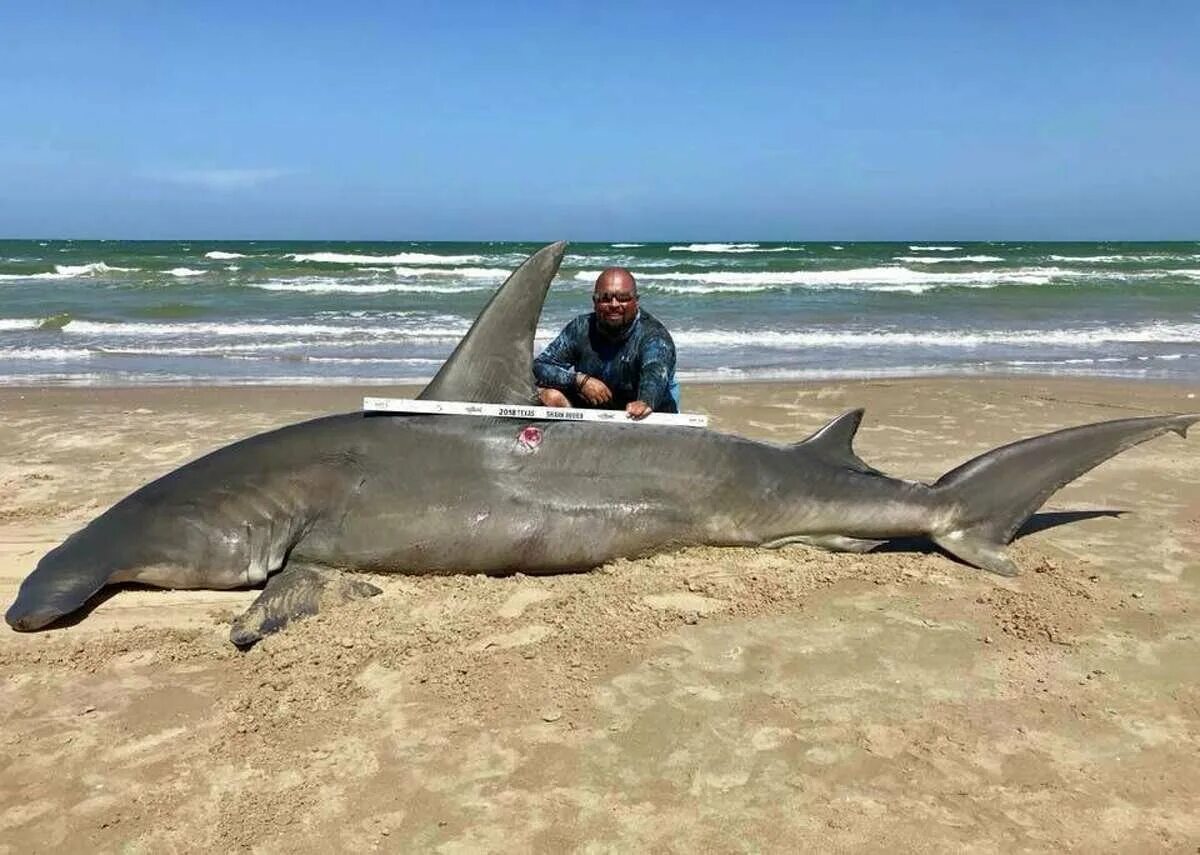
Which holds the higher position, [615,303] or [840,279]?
[840,279]

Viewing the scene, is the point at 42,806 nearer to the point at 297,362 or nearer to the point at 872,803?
the point at 872,803

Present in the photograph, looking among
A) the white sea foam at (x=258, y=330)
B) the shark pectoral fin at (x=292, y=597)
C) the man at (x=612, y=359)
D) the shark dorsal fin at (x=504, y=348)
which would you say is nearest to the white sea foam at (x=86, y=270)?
the white sea foam at (x=258, y=330)

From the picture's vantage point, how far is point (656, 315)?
20297mm

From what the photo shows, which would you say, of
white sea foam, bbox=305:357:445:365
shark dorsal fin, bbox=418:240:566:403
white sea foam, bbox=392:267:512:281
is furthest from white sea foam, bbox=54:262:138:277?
shark dorsal fin, bbox=418:240:566:403

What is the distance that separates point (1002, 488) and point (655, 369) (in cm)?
195

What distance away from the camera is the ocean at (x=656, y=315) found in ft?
41.7

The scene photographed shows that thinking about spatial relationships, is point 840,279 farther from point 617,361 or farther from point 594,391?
point 594,391

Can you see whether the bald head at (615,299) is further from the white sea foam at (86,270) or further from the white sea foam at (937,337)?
the white sea foam at (86,270)

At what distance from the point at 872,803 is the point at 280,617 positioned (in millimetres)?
2528

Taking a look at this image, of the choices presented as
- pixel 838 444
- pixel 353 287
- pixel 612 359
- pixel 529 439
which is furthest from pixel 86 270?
pixel 838 444

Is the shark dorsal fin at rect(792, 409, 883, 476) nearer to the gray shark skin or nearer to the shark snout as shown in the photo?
the gray shark skin

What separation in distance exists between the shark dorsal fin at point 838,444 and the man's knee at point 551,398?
1.40 m

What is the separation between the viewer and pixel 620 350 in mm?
5527

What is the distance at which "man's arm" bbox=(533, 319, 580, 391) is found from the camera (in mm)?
5473
